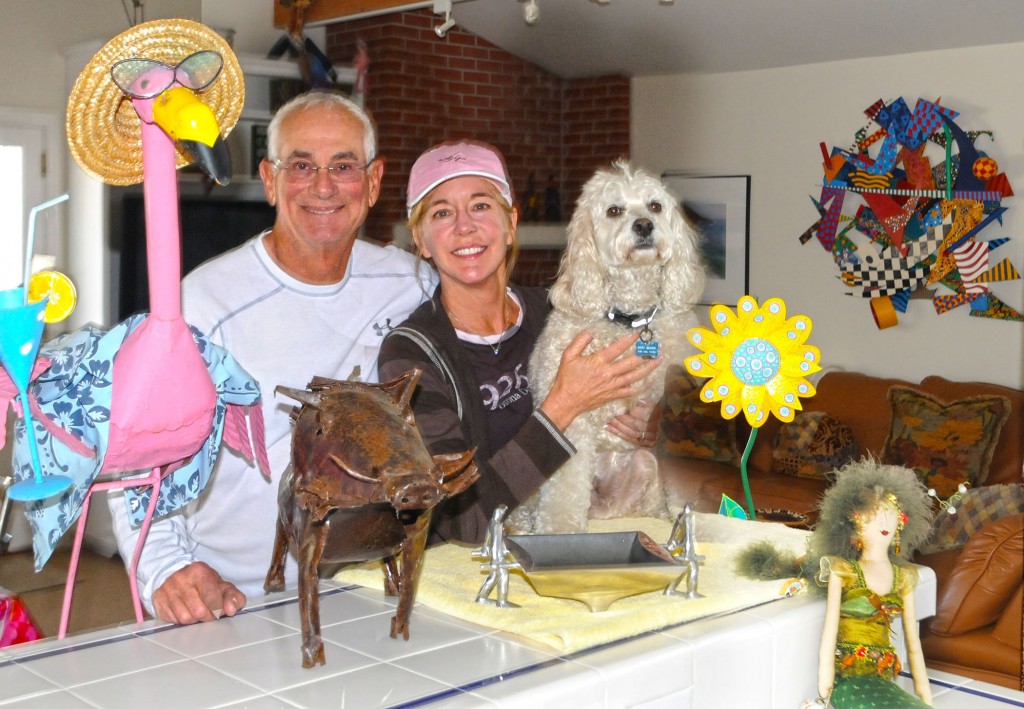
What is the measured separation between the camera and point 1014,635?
8.87 ft

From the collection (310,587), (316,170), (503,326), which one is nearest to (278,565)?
(310,587)

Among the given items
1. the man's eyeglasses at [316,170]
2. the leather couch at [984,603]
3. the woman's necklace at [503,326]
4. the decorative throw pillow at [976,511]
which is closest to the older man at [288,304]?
the man's eyeglasses at [316,170]

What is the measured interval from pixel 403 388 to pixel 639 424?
29.4 inches

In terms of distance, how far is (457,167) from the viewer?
5.18 feet

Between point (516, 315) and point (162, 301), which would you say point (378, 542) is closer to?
point (162, 301)

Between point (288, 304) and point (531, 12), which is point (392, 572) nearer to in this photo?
point (288, 304)

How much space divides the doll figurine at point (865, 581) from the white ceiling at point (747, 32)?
0.80 meters

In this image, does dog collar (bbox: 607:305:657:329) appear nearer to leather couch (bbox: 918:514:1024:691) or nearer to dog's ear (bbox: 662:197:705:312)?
dog's ear (bbox: 662:197:705:312)

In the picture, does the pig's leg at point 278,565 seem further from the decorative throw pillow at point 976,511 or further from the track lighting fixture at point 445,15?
the track lighting fixture at point 445,15

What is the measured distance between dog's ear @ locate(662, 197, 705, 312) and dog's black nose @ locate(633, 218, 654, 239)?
0.06 m

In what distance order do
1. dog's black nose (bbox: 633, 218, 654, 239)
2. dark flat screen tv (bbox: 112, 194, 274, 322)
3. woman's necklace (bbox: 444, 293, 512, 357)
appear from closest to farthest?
woman's necklace (bbox: 444, 293, 512, 357) < dog's black nose (bbox: 633, 218, 654, 239) < dark flat screen tv (bbox: 112, 194, 274, 322)

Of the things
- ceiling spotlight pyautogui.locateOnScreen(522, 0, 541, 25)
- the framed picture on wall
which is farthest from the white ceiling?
the framed picture on wall

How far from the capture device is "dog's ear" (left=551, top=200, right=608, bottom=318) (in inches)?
68.9

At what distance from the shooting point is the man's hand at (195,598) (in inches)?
47.3
